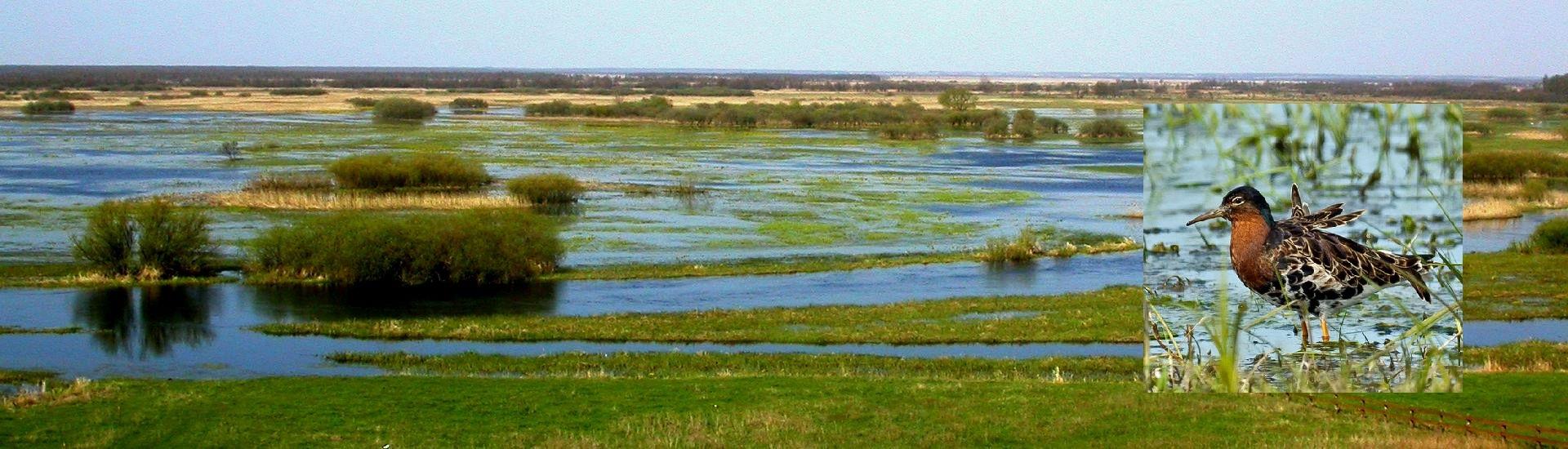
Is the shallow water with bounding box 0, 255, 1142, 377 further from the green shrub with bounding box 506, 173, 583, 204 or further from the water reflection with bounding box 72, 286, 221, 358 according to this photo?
the green shrub with bounding box 506, 173, 583, 204

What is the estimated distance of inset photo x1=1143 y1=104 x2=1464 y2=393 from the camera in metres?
12.1

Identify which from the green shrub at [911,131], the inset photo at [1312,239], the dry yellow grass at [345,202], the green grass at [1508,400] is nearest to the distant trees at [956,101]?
the green shrub at [911,131]

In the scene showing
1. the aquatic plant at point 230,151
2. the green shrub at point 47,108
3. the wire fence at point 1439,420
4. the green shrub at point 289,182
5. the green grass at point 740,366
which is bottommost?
the green grass at point 740,366

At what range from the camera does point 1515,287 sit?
4172cm

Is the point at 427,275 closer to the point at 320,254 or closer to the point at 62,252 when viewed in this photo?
the point at 320,254

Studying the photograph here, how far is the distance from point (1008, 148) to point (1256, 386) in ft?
330

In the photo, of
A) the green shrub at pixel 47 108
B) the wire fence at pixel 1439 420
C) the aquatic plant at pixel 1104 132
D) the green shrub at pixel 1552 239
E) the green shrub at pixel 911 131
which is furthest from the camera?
the green shrub at pixel 47 108

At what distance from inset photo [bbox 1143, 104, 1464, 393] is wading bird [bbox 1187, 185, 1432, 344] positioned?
1 centimetres

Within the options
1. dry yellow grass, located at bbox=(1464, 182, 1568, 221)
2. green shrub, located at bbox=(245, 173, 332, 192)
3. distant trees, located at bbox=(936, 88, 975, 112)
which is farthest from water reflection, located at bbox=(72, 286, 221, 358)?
distant trees, located at bbox=(936, 88, 975, 112)

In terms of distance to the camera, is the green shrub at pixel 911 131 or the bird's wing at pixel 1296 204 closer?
the bird's wing at pixel 1296 204

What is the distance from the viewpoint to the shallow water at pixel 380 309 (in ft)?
107

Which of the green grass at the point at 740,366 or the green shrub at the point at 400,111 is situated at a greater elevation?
the green shrub at the point at 400,111

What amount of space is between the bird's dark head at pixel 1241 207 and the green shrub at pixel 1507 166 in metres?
67.9

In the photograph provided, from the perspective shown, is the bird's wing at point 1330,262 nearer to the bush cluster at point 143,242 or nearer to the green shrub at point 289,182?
the bush cluster at point 143,242
